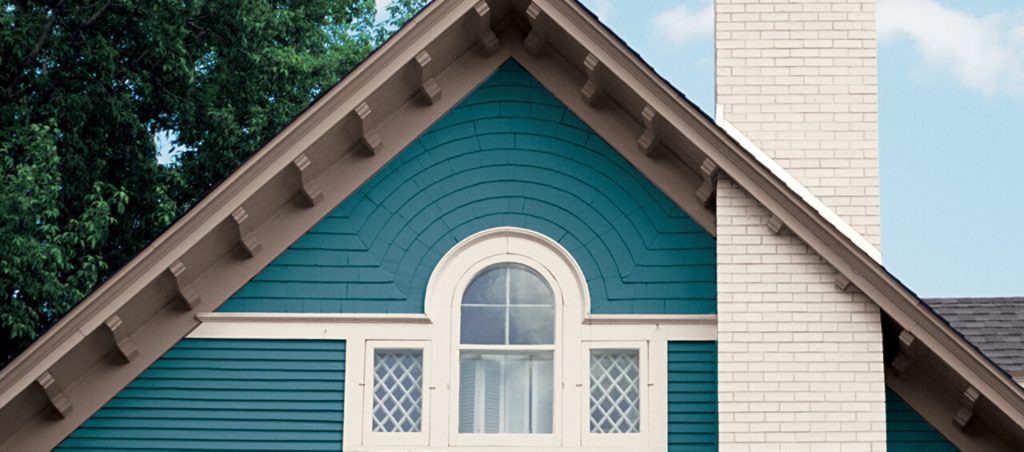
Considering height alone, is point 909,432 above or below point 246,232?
below

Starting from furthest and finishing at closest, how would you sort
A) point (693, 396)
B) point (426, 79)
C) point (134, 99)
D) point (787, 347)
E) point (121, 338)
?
point (134, 99) < point (426, 79) < point (693, 396) < point (121, 338) < point (787, 347)

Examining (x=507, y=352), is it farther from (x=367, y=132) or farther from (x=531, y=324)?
(x=367, y=132)

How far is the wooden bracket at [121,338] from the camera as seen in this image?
14008 millimetres

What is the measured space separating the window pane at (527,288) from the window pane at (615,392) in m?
0.67

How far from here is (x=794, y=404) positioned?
45.7ft

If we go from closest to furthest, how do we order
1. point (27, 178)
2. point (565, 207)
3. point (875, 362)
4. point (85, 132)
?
point (875, 362)
point (565, 207)
point (27, 178)
point (85, 132)

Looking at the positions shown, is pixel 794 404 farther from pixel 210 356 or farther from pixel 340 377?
pixel 210 356

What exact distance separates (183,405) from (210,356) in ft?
1.56

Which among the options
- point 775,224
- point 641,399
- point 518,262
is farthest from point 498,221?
point 775,224

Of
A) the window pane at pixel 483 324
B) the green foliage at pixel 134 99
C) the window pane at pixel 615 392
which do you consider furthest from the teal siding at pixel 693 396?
the green foliage at pixel 134 99

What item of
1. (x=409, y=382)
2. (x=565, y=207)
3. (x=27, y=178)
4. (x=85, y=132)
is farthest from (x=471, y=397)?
(x=85, y=132)

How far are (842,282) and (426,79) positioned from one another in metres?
4.05

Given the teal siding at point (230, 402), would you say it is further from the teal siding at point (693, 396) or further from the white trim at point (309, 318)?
the teal siding at point (693, 396)

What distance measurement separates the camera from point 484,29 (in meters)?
15.1
